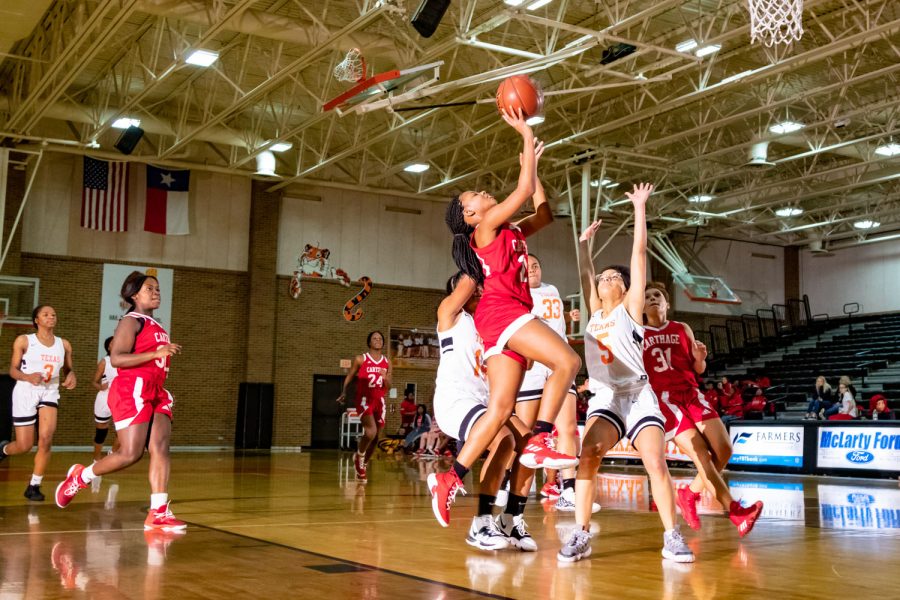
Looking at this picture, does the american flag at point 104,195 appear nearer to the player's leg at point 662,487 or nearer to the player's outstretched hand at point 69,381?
the player's outstretched hand at point 69,381

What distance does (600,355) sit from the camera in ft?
17.5

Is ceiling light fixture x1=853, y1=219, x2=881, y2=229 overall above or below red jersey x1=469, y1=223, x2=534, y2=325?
above

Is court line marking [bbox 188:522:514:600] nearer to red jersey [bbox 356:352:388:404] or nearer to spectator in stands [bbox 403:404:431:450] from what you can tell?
red jersey [bbox 356:352:388:404]

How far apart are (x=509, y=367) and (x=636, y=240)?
1052mm

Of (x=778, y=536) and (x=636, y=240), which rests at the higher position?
(x=636, y=240)

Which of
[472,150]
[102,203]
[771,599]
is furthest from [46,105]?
[771,599]

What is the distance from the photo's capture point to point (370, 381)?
12188 millimetres

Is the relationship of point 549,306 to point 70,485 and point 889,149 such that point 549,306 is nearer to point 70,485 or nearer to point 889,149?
point 70,485

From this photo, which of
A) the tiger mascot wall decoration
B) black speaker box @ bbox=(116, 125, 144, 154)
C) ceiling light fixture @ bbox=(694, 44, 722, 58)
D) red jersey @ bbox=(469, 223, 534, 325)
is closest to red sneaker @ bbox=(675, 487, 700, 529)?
red jersey @ bbox=(469, 223, 534, 325)

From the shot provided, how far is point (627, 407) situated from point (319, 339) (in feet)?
69.6

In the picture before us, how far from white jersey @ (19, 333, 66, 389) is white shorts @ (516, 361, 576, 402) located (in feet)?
15.1

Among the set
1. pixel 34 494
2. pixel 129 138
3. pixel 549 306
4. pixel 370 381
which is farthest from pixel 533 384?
pixel 129 138

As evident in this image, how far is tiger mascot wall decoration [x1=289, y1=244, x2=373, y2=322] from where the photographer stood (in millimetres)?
25516

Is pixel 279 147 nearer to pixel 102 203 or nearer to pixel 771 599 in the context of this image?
pixel 102 203
